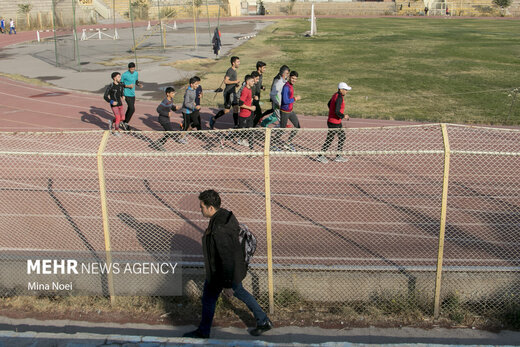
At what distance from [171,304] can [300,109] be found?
11.3 meters

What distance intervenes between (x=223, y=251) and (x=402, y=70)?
22036mm

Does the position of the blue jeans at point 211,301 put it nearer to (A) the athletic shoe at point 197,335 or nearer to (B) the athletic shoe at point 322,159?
(A) the athletic shoe at point 197,335

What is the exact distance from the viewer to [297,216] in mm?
8805

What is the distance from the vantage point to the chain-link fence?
6.73m

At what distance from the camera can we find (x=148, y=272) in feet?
23.2

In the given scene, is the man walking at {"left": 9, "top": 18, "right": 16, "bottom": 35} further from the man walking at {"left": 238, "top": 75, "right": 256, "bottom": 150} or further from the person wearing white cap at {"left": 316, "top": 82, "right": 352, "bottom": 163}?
the person wearing white cap at {"left": 316, "top": 82, "right": 352, "bottom": 163}

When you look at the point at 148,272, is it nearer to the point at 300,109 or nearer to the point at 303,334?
the point at 303,334

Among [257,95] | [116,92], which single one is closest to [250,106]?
[257,95]

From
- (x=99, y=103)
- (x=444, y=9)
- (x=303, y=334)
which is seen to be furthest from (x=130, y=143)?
(x=444, y=9)

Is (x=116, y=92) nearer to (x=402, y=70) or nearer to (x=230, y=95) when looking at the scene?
(x=230, y=95)

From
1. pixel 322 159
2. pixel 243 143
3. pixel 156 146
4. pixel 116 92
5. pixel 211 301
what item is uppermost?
pixel 116 92

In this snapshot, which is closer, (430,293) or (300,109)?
(430,293)

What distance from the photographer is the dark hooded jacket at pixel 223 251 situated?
5.70 m

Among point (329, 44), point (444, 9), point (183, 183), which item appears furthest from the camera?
point (444, 9)
